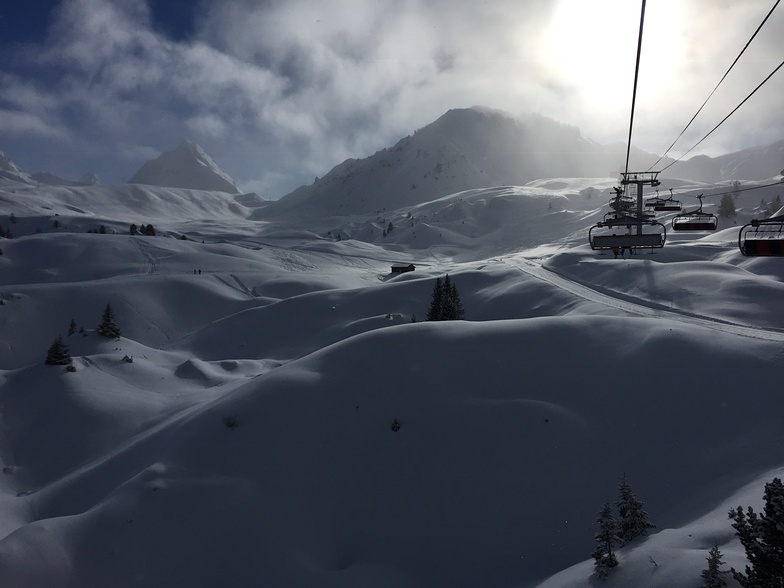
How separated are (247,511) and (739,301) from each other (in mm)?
31238

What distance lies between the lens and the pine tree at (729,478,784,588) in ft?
21.0

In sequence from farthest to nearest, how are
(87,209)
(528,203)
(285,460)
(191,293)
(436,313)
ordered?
(87,209)
(528,203)
(191,293)
(436,313)
(285,460)

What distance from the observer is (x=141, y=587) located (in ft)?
42.0

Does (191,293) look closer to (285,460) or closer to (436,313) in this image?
(436,313)

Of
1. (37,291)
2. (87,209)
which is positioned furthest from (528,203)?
(87,209)

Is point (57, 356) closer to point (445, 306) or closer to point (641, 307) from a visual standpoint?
point (445, 306)

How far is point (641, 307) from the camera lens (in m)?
31.0

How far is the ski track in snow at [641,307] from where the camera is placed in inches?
869

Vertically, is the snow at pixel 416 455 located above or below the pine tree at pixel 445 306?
below

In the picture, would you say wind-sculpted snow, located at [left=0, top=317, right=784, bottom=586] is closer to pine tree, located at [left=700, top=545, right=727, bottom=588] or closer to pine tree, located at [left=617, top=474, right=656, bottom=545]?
pine tree, located at [left=617, top=474, right=656, bottom=545]

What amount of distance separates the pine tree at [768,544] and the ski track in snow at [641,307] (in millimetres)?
16875

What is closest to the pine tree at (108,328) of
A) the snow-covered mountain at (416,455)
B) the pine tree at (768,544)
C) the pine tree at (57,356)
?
the snow-covered mountain at (416,455)

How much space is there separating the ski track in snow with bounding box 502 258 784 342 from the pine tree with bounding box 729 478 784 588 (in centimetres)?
1688

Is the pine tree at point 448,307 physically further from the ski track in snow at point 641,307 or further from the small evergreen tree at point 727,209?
the small evergreen tree at point 727,209
